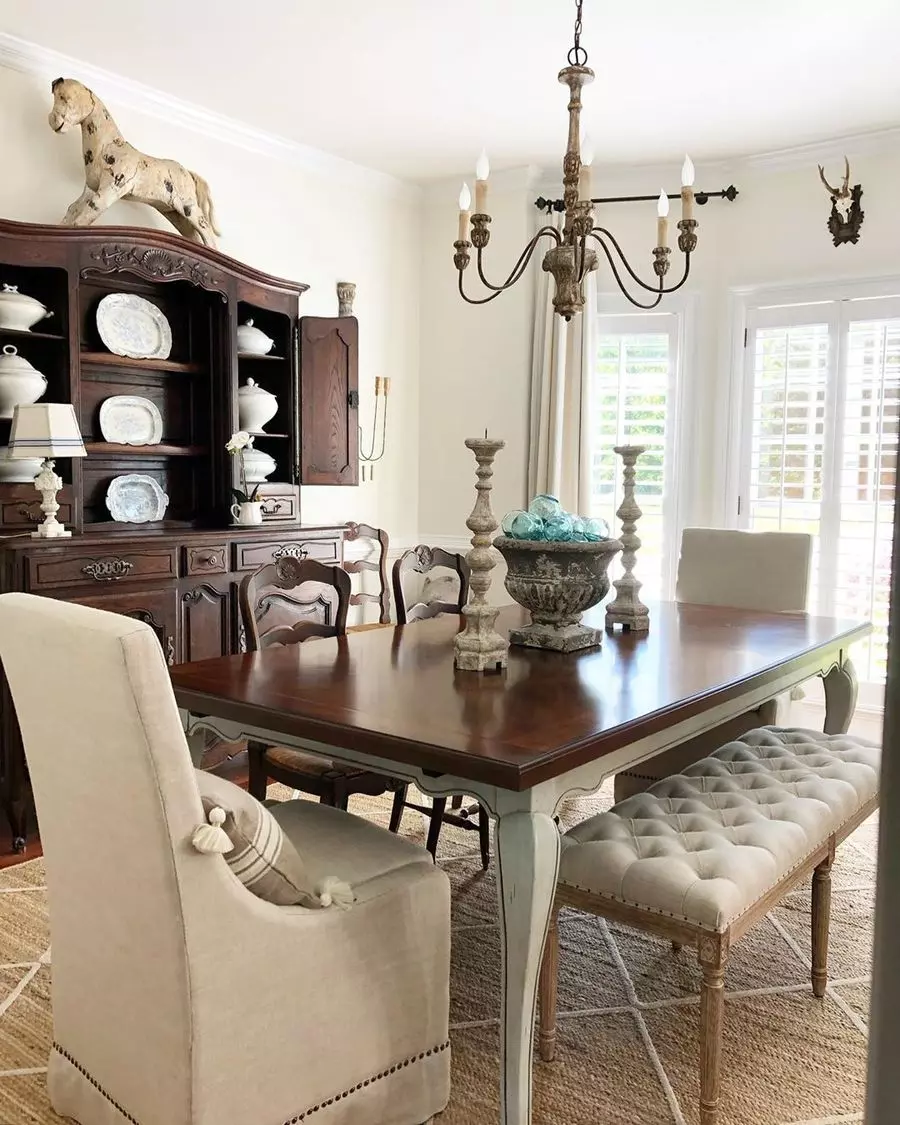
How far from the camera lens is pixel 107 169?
12.0ft

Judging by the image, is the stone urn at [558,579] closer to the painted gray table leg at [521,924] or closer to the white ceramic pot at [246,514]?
the painted gray table leg at [521,924]

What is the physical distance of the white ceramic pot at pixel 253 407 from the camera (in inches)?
169

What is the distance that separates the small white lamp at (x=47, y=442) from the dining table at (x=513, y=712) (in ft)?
4.16

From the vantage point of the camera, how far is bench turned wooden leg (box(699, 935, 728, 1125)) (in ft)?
5.74

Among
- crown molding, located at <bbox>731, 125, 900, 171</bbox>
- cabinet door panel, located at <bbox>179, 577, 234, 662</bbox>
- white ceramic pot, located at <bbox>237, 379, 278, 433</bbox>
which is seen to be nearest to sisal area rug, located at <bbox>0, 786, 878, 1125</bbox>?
cabinet door panel, located at <bbox>179, 577, 234, 662</bbox>

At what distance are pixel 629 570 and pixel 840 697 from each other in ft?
2.69

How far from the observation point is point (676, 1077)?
204cm

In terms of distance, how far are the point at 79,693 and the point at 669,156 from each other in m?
4.46

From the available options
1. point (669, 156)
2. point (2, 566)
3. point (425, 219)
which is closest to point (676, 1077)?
point (2, 566)

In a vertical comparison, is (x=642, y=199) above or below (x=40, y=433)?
above

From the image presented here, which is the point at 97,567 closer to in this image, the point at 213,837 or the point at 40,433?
the point at 40,433

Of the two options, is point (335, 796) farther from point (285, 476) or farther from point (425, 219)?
point (425, 219)

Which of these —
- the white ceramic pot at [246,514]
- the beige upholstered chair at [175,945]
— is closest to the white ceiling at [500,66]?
the white ceramic pot at [246,514]

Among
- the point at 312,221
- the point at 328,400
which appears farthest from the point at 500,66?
the point at 328,400
